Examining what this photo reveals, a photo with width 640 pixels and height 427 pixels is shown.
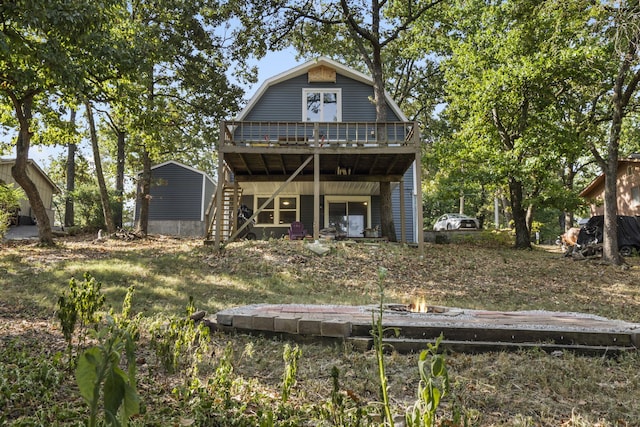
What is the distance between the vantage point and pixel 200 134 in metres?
19.2

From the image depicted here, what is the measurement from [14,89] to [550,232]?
31607 mm

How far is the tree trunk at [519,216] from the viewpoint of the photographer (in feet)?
49.0

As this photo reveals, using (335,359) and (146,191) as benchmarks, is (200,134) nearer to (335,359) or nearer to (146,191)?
(146,191)

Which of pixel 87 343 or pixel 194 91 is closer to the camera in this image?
pixel 87 343

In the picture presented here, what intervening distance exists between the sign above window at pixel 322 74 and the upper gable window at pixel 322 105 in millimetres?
406

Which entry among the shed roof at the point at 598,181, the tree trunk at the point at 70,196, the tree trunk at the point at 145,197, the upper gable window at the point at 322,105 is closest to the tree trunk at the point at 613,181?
the upper gable window at the point at 322,105

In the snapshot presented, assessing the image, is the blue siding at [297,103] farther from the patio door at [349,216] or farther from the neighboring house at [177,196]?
the neighboring house at [177,196]

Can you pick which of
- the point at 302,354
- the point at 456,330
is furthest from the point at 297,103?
the point at 302,354

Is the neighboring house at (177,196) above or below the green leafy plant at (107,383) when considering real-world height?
above

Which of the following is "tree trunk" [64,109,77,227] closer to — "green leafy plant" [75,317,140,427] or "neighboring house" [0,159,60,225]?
"neighboring house" [0,159,60,225]

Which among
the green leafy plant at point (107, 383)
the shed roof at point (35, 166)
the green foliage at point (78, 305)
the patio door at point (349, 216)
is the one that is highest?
the shed roof at point (35, 166)

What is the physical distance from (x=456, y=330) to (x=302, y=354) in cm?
148

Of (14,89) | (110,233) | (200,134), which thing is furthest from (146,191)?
(14,89)

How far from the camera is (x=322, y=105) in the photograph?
15758mm
